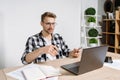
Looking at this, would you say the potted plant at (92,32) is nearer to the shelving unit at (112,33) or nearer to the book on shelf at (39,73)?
the shelving unit at (112,33)

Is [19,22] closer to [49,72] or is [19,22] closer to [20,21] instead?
[20,21]

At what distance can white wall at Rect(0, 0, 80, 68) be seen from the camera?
2.52 meters

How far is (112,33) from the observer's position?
4.18 metres

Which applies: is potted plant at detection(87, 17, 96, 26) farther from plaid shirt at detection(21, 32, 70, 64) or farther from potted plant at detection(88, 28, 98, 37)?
plaid shirt at detection(21, 32, 70, 64)

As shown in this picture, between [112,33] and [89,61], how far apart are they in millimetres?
3058

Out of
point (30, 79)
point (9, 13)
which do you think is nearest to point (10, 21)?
point (9, 13)

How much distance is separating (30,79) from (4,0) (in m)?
1.66

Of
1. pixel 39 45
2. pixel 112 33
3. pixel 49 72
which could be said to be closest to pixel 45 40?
pixel 39 45

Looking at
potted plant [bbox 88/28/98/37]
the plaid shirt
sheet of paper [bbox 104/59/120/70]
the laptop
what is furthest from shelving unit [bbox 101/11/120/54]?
the laptop

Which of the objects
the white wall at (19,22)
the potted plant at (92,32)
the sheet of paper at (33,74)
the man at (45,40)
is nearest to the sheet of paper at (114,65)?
the man at (45,40)

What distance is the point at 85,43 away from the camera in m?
3.84

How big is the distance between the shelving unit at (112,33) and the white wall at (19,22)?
1449mm

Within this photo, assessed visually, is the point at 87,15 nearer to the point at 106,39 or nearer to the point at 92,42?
the point at 92,42

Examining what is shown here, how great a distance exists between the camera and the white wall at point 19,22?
8.28 feet
